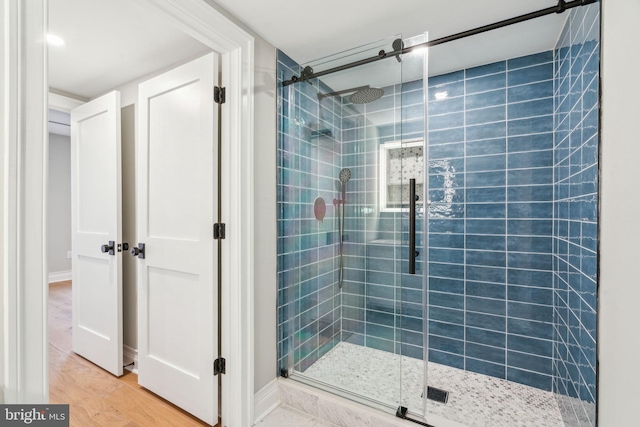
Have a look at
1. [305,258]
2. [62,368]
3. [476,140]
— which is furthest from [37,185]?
[476,140]

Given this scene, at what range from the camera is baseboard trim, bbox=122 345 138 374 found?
7.54 ft

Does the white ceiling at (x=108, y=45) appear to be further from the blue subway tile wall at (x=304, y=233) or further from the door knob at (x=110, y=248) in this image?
the door knob at (x=110, y=248)

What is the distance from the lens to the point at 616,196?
3.54 ft

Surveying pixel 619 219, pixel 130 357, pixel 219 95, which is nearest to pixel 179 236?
pixel 219 95

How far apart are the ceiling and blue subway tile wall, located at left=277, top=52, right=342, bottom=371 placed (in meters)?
0.31

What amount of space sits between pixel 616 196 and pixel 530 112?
117 centimetres

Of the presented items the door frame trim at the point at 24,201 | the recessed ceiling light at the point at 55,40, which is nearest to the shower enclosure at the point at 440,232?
the door frame trim at the point at 24,201

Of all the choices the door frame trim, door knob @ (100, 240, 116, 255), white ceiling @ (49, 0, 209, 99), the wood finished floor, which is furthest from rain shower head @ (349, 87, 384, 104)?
the wood finished floor

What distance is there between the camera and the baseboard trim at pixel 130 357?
2.30 metres

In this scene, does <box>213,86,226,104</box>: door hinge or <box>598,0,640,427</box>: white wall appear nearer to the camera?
<box>598,0,640,427</box>: white wall

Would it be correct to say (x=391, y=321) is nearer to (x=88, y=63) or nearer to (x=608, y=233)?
(x=608, y=233)

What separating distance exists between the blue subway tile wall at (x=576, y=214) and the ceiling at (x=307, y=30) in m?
0.30

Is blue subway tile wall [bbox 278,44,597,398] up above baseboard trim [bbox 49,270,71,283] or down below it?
above

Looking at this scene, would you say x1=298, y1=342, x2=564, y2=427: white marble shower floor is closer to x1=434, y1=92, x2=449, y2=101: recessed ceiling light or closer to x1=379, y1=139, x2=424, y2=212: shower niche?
x1=379, y1=139, x2=424, y2=212: shower niche
